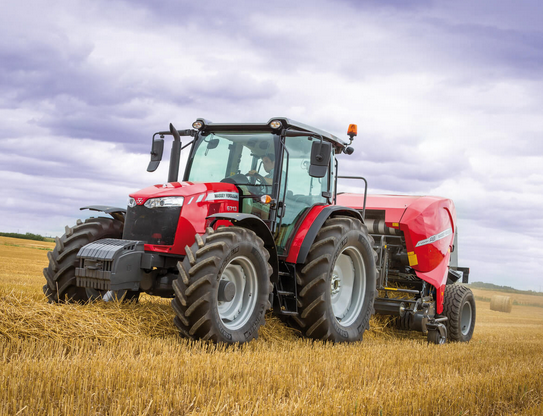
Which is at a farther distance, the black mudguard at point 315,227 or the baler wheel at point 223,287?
the black mudguard at point 315,227

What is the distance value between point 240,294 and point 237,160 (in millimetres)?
1785

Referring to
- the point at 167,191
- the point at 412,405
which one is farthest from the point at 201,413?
the point at 167,191

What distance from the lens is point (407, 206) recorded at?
8539mm

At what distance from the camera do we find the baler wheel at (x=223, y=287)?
16.2 ft

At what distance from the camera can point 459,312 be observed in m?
9.03

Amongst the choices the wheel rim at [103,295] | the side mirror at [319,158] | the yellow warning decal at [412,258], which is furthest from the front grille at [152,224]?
the yellow warning decal at [412,258]

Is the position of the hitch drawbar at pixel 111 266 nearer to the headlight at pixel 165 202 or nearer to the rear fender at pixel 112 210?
the headlight at pixel 165 202

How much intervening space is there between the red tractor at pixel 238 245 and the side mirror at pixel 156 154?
0.6 inches

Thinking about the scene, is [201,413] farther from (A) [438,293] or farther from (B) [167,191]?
(A) [438,293]

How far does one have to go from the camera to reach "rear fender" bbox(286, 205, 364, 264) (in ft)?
20.3

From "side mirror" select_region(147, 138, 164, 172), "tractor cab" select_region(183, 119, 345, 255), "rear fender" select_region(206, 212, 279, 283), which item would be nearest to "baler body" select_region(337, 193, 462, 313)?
"tractor cab" select_region(183, 119, 345, 255)

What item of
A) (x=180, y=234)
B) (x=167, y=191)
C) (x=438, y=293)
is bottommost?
(x=438, y=293)

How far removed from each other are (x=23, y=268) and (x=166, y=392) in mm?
15073

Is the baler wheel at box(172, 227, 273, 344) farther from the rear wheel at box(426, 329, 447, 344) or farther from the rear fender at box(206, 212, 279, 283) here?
Answer: the rear wheel at box(426, 329, 447, 344)
